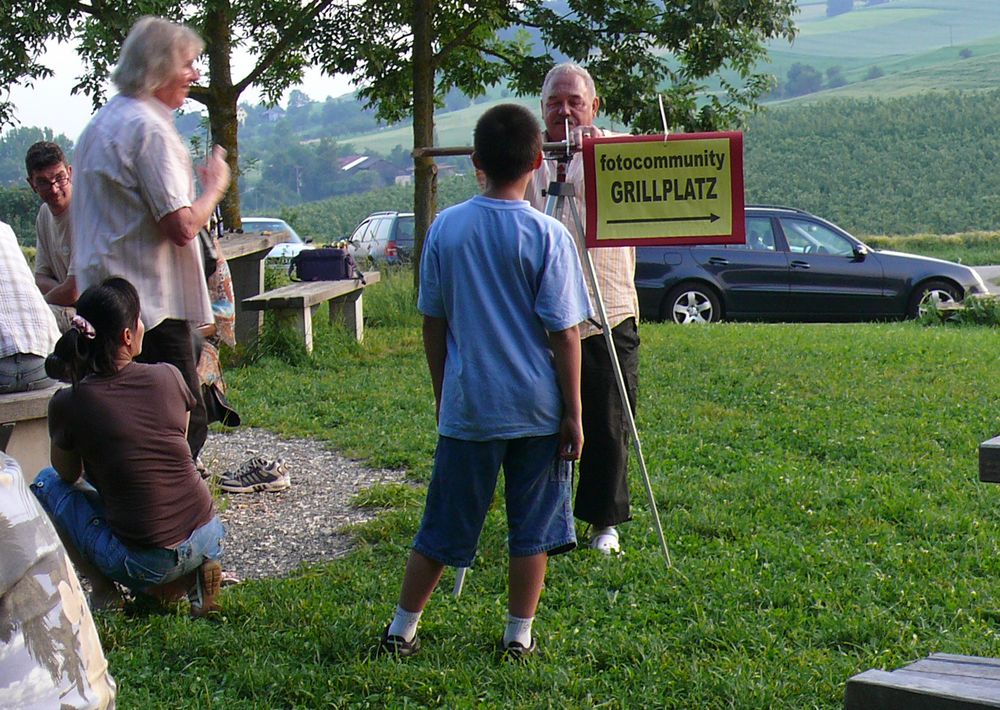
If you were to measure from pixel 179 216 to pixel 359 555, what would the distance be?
5.21ft

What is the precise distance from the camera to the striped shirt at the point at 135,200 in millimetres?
4684

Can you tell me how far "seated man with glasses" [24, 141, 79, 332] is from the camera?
6.53 m

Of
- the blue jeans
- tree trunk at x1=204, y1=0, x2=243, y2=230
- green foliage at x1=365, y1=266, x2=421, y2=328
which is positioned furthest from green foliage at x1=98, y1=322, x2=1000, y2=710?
tree trunk at x1=204, y1=0, x2=243, y2=230

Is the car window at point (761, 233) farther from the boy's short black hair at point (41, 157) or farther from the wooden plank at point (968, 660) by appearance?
the wooden plank at point (968, 660)

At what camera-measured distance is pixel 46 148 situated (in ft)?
21.5


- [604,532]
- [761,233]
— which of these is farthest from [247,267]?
[604,532]

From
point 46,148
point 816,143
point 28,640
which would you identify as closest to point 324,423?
point 46,148

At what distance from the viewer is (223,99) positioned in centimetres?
1495

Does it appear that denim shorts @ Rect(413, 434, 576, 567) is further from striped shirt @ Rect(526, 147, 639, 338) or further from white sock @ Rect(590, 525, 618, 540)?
white sock @ Rect(590, 525, 618, 540)

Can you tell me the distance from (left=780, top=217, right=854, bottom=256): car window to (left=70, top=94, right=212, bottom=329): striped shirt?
12398 mm

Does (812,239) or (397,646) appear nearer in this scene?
(397,646)

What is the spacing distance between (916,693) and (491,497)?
1780mm

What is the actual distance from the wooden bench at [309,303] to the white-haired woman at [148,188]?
6209mm

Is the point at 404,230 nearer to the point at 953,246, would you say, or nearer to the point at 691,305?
the point at 691,305
